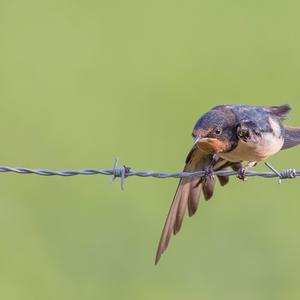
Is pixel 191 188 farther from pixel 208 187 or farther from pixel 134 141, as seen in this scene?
pixel 134 141

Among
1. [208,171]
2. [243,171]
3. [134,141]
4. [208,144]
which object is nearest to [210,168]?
[208,171]

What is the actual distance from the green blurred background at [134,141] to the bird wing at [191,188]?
3.92 ft

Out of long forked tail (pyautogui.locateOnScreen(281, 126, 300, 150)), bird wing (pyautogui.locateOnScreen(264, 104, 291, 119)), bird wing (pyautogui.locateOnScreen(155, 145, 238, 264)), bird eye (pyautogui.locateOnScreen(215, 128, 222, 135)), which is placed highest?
bird wing (pyautogui.locateOnScreen(264, 104, 291, 119))

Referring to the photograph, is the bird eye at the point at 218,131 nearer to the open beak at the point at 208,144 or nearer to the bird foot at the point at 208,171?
the open beak at the point at 208,144

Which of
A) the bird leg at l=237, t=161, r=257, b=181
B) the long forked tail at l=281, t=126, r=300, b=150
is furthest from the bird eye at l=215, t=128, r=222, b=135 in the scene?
the long forked tail at l=281, t=126, r=300, b=150

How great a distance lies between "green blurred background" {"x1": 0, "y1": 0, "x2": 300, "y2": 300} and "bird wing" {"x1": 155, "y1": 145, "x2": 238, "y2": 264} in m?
1.20

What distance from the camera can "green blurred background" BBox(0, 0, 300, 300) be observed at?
26.4 ft

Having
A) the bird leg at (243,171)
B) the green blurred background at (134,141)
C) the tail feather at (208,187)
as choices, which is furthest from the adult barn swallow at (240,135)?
the green blurred background at (134,141)

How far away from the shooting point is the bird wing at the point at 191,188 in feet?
22.1

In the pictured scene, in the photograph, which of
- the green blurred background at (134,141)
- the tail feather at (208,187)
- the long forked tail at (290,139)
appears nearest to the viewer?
the long forked tail at (290,139)

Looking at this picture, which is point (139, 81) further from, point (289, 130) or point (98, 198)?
point (289, 130)

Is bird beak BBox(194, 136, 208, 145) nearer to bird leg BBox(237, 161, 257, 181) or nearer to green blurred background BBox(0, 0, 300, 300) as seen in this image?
bird leg BBox(237, 161, 257, 181)

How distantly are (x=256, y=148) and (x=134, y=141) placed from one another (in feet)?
11.6

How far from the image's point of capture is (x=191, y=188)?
696cm
